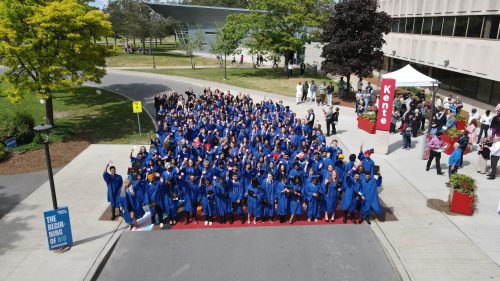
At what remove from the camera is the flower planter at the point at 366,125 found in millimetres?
19172

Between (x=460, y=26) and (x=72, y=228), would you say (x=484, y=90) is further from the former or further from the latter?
(x=72, y=228)

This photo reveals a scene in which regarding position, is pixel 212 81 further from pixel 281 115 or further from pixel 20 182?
pixel 20 182

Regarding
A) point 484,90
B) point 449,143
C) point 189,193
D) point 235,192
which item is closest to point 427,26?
point 484,90

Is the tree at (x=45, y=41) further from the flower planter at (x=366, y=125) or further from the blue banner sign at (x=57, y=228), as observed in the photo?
the flower planter at (x=366, y=125)

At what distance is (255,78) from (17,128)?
21.9 metres

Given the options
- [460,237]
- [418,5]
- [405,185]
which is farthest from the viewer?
[418,5]

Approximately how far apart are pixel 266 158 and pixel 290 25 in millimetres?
25490

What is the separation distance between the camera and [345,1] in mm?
25281

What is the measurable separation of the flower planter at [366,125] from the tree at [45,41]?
13.4 m

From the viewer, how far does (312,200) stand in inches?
414

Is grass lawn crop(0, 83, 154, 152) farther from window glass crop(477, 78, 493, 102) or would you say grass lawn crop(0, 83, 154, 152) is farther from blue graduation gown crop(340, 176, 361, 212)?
window glass crop(477, 78, 493, 102)

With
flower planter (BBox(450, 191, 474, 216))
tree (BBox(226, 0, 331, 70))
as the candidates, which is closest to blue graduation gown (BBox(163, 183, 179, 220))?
flower planter (BBox(450, 191, 474, 216))

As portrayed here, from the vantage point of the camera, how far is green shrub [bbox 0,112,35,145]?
1738 cm

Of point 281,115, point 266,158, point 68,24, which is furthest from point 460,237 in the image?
point 68,24
